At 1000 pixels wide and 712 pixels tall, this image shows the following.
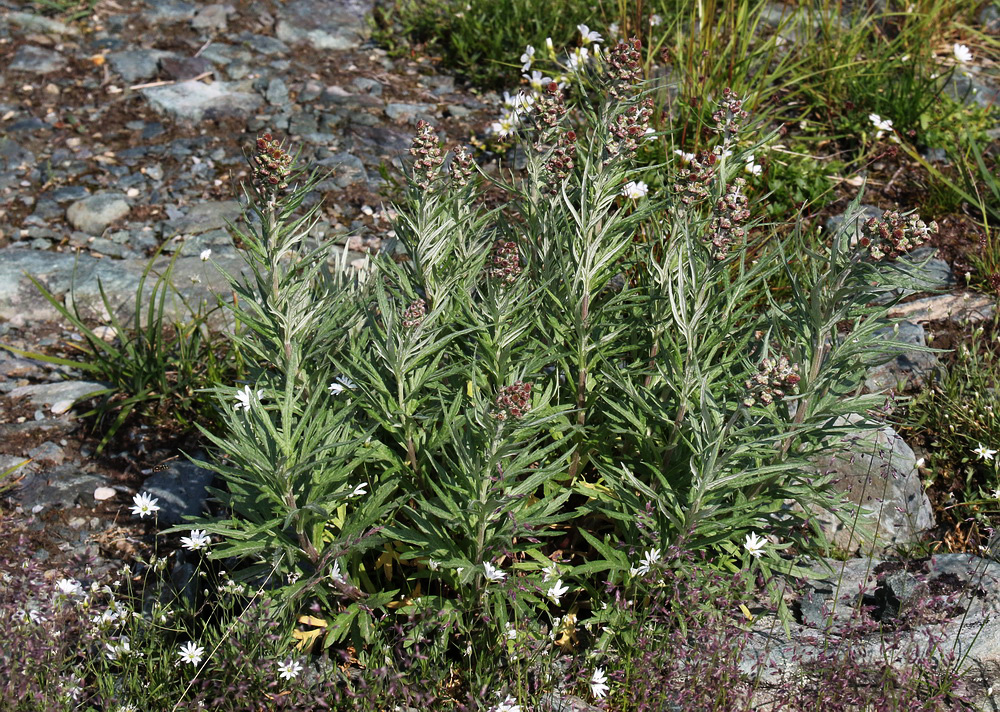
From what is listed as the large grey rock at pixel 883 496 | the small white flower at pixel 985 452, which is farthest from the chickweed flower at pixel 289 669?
the small white flower at pixel 985 452

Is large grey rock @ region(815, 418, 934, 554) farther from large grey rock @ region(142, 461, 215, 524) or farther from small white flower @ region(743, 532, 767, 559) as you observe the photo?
large grey rock @ region(142, 461, 215, 524)

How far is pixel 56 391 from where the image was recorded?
13.5 feet

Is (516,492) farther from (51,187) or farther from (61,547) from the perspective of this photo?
(51,187)

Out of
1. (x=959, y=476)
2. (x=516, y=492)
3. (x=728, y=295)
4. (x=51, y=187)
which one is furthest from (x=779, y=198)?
(x=51, y=187)

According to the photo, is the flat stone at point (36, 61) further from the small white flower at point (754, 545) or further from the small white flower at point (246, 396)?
the small white flower at point (754, 545)

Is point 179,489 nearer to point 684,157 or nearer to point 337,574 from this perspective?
point 337,574

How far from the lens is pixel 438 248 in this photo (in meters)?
2.83

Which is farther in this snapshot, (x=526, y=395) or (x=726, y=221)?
(x=726, y=221)

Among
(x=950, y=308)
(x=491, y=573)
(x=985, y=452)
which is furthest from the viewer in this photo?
(x=950, y=308)

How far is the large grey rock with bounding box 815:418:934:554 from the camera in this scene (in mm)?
3453

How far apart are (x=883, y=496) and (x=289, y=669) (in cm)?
244

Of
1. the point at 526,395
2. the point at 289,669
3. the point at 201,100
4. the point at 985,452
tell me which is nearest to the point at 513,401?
the point at 526,395

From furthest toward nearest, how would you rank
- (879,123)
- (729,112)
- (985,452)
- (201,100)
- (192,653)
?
(201,100), (879,123), (985,452), (729,112), (192,653)

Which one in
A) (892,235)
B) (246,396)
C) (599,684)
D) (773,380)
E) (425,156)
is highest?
(892,235)
